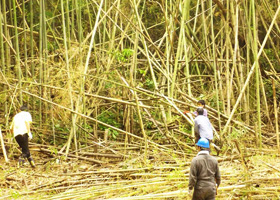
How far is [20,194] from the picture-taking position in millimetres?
5652

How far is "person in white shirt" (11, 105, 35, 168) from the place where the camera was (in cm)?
716

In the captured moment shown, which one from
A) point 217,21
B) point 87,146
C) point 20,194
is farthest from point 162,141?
point 217,21

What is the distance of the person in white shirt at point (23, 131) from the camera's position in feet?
23.5

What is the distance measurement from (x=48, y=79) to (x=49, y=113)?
0.54m

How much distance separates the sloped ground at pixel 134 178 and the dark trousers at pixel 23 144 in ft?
0.60

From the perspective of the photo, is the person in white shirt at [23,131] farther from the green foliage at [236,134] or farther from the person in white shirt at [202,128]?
the green foliage at [236,134]

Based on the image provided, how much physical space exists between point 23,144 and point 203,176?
3762 mm

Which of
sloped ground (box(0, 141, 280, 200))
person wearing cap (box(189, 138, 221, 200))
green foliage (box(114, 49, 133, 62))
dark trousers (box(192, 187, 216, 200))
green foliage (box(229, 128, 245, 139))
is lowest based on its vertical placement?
sloped ground (box(0, 141, 280, 200))

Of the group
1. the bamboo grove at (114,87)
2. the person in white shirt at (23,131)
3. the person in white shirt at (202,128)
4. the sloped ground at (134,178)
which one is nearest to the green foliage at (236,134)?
the bamboo grove at (114,87)

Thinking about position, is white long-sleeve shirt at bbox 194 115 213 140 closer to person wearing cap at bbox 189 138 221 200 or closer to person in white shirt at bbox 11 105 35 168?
person wearing cap at bbox 189 138 221 200

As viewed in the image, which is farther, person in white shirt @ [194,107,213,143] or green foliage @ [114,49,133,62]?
green foliage @ [114,49,133,62]

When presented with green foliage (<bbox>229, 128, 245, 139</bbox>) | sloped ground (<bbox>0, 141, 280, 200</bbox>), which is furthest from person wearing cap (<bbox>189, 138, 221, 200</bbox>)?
green foliage (<bbox>229, 128, 245, 139</bbox>)

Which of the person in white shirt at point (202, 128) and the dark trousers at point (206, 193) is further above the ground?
the person in white shirt at point (202, 128)

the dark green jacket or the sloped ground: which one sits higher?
the dark green jacket
